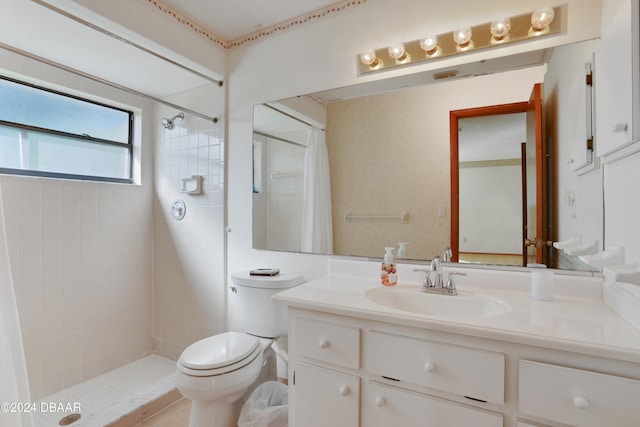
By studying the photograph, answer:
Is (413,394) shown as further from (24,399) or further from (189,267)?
(189,267)

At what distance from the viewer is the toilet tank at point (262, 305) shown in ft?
5.49

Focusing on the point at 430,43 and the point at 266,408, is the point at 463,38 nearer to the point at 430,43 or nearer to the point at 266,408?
the point at 430,43

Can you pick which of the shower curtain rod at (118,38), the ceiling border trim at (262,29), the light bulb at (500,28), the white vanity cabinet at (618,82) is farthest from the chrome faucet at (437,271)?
the shower curtain rod at (118,38)

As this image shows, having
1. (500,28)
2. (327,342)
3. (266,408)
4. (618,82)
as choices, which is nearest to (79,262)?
(266,408)

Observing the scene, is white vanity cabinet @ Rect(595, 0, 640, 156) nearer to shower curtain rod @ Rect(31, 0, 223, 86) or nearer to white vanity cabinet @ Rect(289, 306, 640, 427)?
white vanity cabinet @ Rect(289, 306, 640, 427)

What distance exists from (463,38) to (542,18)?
0.30m

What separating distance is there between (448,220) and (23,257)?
2.55m

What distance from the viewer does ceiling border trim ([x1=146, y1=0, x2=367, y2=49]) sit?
5.64 feet

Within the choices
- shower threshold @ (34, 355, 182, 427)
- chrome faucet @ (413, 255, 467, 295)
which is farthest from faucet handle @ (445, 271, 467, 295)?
shower threshold @ (34, 355, 182, 427)

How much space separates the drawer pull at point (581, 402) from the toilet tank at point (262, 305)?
1230 mm

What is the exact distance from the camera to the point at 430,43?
1.45 meters

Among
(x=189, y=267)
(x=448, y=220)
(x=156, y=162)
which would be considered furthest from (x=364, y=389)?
(x=156, y=162)

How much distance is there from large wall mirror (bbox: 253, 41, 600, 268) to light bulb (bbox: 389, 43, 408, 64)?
0.10 meters

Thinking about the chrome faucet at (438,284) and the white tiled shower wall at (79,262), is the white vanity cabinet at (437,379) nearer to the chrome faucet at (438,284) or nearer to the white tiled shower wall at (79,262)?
the chrome faucet at (438,284)
